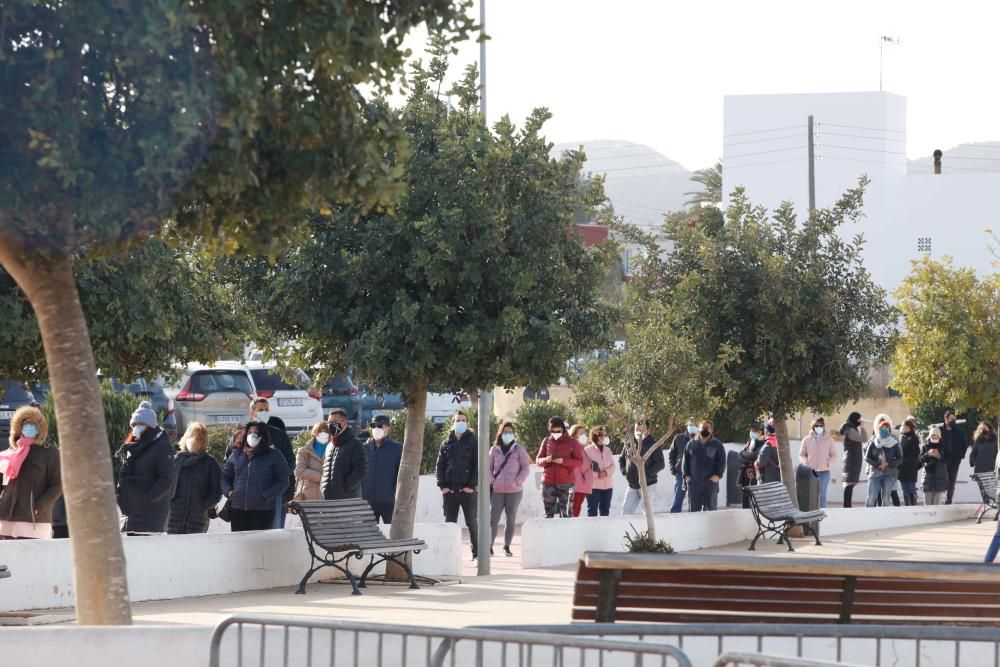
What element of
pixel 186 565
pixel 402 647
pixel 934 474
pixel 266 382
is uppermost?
pixel 266 382

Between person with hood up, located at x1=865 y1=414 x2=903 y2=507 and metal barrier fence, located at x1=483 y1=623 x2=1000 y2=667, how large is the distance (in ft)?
54.5

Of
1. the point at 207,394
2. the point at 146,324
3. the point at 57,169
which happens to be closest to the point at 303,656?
the point at 57,169

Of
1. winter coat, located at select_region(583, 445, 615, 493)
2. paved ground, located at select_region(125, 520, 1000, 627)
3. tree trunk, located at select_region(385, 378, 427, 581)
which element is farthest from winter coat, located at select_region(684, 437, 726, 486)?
tree trunk, located at select_region(385, 378, 427, 581)

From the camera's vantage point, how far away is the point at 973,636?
→ 6047mm

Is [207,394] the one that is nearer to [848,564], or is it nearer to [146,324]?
[146,324]

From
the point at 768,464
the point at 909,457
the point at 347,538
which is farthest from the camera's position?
the point at 909,457

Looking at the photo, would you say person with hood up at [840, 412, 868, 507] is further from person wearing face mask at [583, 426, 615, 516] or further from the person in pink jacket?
person wearing face mask at [583, 426, 615, 516]

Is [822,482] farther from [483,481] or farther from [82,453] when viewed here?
[82,453]

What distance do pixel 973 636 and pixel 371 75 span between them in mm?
3969

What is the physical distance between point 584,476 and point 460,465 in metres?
3.07

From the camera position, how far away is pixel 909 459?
2620 cm

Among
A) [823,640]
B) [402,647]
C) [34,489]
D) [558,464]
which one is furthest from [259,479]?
[402,647]

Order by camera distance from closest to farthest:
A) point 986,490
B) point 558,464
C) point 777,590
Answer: point 777,590, point 558,464, point 986,490

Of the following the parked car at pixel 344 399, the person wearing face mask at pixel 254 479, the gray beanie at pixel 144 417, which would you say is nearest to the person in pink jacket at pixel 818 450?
the parked car at pixel 344 399
